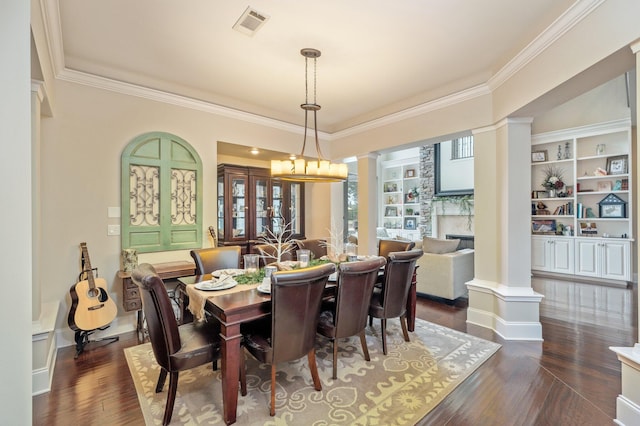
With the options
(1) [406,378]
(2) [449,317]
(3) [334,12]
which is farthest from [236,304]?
(2) [449,317]

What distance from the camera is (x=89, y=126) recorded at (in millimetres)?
3186

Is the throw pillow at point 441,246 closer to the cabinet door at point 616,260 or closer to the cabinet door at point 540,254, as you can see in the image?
the cabinet door at point 540,254

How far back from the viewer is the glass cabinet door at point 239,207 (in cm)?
454

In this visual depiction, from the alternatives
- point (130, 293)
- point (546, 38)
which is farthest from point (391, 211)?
point (130, 293)

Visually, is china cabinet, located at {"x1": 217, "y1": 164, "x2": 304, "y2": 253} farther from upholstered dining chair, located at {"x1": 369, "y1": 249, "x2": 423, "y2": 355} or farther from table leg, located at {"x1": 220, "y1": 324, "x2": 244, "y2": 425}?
table leg, located at {"x1": 220, "y1": 324, "x2": 244, "y2": 425}

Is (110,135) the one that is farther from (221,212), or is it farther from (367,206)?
(367,206)

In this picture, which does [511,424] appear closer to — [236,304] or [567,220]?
[236,304]

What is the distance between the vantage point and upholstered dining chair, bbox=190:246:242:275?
10.2 ft

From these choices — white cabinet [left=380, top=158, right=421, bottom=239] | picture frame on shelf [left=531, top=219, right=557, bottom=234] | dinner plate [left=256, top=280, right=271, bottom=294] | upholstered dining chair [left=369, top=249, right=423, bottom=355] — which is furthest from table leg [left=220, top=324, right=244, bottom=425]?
white cabinet [left=380, top=158, right=421, bottom=239]

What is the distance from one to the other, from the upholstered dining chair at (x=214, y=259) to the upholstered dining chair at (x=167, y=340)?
3.32ft

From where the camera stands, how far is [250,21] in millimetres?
2469

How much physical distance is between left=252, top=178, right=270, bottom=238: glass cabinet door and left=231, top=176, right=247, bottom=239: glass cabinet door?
0.63 ft

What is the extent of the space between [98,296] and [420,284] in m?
4.16

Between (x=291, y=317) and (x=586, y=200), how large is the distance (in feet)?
22.4
